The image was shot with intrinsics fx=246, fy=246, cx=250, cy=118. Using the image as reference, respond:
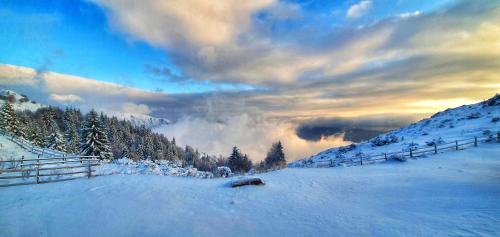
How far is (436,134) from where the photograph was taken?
40250 mm

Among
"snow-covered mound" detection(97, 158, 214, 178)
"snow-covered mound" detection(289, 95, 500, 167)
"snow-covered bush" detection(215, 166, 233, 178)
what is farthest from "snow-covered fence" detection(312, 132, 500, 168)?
"snow-covered mound" detection(97, 158, 214, 178)

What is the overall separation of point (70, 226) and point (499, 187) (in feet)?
62.0

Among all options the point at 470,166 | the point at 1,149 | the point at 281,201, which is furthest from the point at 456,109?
the point at 1,149

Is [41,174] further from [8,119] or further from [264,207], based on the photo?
[8,119]

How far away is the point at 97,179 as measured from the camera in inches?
648

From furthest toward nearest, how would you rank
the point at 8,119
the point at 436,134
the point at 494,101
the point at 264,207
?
the point at 494,101 < the point at 8,119 < the point at 436,134 < the point at 264,207

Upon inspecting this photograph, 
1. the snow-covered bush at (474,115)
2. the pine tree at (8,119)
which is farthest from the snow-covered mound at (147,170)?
the snow-covered bush at (474,115)

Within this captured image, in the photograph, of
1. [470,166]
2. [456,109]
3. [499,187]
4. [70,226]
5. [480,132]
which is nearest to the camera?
[70,226]

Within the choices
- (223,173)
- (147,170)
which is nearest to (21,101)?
(147,170)

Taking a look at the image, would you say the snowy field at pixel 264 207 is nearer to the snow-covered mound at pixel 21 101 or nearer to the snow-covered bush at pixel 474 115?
the snow-covered bush at pixel 474 115

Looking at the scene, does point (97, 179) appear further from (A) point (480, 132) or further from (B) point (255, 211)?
(A) point (480, 132)

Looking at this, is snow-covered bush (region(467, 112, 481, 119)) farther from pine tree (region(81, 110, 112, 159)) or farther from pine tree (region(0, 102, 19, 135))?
pine tree (region(0, 102, 19, 135))

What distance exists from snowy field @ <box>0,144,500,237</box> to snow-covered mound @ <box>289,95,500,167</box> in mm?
15035

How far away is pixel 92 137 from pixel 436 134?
183 feet
